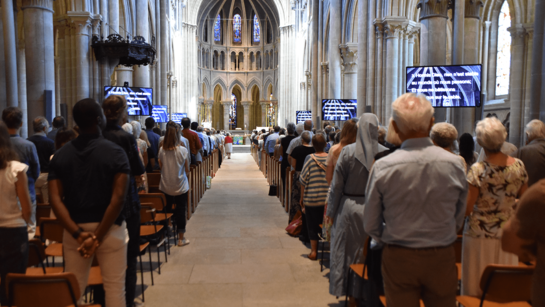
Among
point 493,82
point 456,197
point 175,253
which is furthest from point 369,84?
point 456,197

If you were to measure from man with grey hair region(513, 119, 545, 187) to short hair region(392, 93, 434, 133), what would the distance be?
330 cm

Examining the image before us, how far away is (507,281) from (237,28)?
4628 cm

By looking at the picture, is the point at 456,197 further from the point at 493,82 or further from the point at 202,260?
the point at 493,82

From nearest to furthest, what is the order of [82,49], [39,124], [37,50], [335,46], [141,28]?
1. [39,124]
2. [37,50]
3. [82,49]
4. [141,28]
5. [335,46]

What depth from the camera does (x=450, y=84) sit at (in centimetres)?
718

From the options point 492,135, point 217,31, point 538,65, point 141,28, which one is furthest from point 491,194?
point 217,31

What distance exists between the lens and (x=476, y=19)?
33.1 ft

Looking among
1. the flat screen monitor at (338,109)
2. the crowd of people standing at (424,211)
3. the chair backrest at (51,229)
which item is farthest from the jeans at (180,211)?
the flat screen monitor at (338,109)

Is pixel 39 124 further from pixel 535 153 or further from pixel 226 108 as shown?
pixel 226 108

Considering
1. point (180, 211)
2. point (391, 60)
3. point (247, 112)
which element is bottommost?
point (180, 211)

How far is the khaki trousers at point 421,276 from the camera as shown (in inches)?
83.7

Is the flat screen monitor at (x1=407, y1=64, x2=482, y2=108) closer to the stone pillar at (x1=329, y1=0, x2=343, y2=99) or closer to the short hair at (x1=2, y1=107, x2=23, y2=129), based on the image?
the short hair at (x1=2, y1=107, x2=23, y2=129)

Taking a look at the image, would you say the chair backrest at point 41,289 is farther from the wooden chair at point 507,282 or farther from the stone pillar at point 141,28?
the stone pillar at point 141,28

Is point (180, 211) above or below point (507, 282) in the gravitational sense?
below
